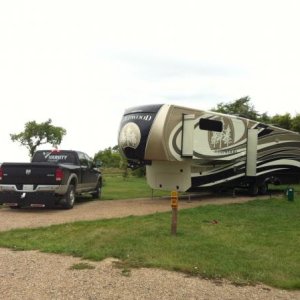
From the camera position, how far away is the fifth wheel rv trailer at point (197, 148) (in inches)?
611

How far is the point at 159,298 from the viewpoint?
560 cm

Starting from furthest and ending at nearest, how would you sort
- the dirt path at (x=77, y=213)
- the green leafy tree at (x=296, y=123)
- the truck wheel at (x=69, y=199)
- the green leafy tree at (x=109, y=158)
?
the green leafy tree at (x=109, y=158), the green leafy tree at (x=296, y=123), the truck wheel at (x=69, y=199), the dirt path at (x=77, y=213)

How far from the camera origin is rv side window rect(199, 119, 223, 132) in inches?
658

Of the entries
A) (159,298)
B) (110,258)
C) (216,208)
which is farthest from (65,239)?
(216,208)

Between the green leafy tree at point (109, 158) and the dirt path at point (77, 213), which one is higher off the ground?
the green leafy tree at point (109, 158)

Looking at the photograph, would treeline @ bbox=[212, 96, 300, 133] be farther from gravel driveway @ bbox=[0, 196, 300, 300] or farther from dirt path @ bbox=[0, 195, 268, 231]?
gravel driveway @ bbox=[0, 196, 300, 300]

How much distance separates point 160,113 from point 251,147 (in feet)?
20.0

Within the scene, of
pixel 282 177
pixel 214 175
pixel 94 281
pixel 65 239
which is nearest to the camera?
pixel 94 281

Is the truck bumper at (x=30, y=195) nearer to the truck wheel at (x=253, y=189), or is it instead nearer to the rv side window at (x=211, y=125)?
the rv side window at (x=211, y=125)

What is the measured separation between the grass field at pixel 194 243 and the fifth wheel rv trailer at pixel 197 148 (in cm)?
360

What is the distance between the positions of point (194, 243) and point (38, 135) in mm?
57377

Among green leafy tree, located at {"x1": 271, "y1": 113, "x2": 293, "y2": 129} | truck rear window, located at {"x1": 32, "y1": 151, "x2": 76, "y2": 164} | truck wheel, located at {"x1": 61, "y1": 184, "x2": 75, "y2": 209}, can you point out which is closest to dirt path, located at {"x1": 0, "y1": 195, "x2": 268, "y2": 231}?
truck wheel, located at {"x1": 61, "y1": 184, "x2": 75, "y2": 209}

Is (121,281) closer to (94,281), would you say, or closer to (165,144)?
(94,281)

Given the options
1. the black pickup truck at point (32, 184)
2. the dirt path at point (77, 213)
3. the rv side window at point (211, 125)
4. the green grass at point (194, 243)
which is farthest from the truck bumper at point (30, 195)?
the rv side window at point (211, 125)
